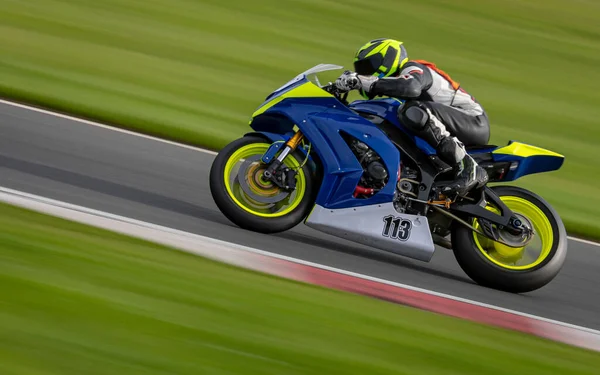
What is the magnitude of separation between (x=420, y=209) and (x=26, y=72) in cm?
595

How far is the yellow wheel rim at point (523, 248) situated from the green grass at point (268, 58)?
2.62 meters

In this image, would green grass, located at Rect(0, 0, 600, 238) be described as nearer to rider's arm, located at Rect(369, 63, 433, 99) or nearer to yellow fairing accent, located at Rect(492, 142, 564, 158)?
yellow fairing accent, located at Rect(492, 142, 564, 158)

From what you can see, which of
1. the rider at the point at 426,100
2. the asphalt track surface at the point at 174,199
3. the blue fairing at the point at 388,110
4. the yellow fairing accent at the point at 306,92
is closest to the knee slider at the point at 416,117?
the rider at the point at 426,100

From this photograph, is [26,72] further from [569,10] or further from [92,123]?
[569,10]

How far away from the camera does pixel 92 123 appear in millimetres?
9492

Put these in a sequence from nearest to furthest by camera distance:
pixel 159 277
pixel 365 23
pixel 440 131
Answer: pixel 159 277, pixel 440 131, pixel 365 23

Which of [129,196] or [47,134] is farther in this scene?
[47,134]

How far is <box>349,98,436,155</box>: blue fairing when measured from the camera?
658 centimetres

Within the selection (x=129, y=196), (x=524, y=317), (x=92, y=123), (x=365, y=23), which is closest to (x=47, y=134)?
(x=92, y=123)

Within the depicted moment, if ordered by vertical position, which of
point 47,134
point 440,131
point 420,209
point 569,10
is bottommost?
point 47,134

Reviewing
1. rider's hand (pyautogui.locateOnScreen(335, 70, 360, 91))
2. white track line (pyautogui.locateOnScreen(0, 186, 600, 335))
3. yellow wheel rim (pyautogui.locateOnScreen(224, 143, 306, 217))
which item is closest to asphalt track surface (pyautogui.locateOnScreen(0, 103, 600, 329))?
white track line (pyautogui.locateOnScreen(0, 186, 600, 335))

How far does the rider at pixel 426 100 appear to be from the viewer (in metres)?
6.39

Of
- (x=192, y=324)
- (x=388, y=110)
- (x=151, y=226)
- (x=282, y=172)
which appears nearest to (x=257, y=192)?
(x=282, y=172)

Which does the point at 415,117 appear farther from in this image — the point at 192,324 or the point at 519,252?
the point at 192,324
